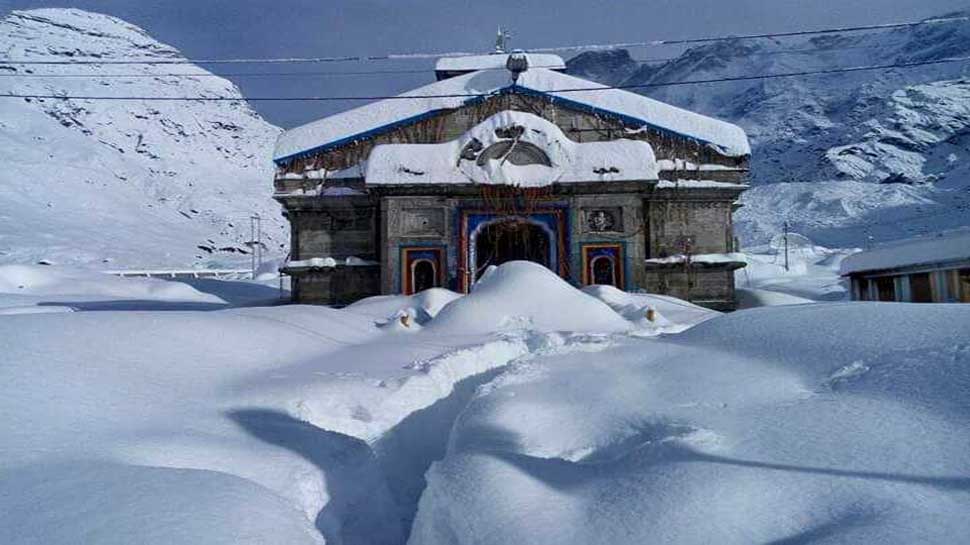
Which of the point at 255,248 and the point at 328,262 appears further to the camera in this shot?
the point at 255,248

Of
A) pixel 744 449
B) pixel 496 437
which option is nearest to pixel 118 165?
pixel 496 437

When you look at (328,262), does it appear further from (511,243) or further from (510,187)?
(511,243)

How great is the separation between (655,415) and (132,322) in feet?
15.0

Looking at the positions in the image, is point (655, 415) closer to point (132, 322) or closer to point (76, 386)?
point (76, 386)

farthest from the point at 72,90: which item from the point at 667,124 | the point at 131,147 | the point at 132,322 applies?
the point at 132,322

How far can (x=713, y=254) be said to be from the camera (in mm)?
17578

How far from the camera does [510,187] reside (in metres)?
16.8

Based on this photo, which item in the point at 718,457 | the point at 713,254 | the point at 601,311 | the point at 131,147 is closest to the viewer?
the point at 718,457

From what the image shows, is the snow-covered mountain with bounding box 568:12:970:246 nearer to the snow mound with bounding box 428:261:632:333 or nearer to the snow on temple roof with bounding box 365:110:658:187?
the snow on temple roof with bounding box 365:110:658:187

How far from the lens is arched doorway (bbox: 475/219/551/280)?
57.8 feet

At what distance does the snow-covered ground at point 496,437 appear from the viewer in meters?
2.72

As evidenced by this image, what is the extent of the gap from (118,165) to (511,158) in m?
72.3

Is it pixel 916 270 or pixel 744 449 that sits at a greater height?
pixel 916 270

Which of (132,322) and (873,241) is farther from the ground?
(873,241)
